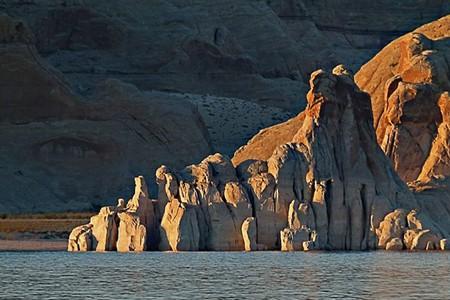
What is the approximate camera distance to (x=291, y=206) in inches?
3083

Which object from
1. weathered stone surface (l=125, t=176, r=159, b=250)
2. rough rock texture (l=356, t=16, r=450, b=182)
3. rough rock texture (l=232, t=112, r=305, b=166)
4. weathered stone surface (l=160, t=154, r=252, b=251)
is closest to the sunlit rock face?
rough rock texture (l=356, t=16, r=450, b=182)

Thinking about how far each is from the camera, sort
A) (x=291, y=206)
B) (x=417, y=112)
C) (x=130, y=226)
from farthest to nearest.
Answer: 1. (x=417, y=112)
2. (x=130, y=226)
3. (x=291, y=206)

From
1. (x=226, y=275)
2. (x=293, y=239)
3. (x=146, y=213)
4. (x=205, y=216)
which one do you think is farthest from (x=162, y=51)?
(x=226, y=275)

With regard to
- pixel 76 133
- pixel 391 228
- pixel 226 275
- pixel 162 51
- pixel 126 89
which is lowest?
pixel 226 275

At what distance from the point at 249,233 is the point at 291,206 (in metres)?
2.14

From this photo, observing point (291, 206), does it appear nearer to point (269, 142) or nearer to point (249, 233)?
point (249, 233)

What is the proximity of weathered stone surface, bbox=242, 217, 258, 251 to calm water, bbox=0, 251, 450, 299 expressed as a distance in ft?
5.86

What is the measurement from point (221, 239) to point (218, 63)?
98.1 metres

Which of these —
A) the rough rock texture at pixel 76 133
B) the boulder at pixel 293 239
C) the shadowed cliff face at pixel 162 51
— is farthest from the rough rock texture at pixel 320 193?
the shadowed cliff face at pixel 162 51

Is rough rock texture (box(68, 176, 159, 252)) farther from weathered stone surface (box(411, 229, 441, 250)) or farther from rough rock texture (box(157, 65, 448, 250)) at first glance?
weathered stone surface (box(411, 229, 441, 250))

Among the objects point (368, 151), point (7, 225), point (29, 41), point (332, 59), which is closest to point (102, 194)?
point (29, 41)

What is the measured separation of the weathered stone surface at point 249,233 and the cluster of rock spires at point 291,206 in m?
0.04

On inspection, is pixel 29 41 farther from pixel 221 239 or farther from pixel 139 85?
pixel 221 239

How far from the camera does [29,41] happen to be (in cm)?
13600
